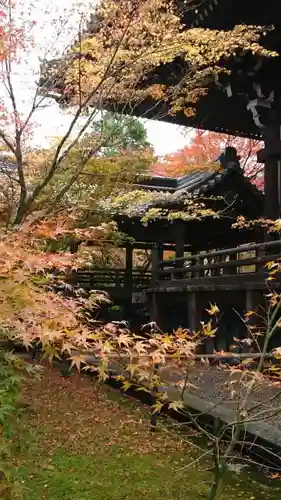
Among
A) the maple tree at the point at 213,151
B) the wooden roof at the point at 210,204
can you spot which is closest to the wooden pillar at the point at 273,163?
the wooden roof at the point at 210,204

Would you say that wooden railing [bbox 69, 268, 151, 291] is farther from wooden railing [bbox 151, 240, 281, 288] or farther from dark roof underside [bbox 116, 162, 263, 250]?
dark roof underside [bbox 116, 162, 263, 250]

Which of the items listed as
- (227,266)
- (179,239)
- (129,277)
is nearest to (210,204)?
(179,239)

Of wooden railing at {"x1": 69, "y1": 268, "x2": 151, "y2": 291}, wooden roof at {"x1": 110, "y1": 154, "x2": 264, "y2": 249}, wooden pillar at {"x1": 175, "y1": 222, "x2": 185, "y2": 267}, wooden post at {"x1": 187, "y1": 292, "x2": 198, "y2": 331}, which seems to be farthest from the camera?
wooden railing at {"x1": 69, "y1": 268, "x2": 151, "y2": 291}

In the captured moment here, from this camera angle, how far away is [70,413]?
6582 millimetres

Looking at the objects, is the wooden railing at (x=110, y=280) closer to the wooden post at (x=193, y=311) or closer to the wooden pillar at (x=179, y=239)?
the wooden pillar at (x=179, y=239)

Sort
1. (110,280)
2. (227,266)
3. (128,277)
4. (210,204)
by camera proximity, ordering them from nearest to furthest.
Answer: (227,266) < (210,204) < (128,277) < (110,280)

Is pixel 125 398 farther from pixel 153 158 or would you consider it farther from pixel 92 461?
pixel 153 158

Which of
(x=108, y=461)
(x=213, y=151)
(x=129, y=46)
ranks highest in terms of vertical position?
(x=213, y=151)

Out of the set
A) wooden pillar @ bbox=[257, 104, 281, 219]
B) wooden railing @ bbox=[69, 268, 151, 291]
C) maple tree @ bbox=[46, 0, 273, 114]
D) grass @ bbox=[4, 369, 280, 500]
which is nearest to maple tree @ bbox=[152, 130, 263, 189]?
wooden railing @ bbox=[69, 268, 151, 291]

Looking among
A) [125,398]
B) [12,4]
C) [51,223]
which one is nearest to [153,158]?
[12,4]

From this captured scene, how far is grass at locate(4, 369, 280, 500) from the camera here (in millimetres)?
4148

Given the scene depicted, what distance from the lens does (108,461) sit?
486 centimetres

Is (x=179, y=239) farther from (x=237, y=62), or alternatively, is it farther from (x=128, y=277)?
(x=237, y=62)

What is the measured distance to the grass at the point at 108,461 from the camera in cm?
415
